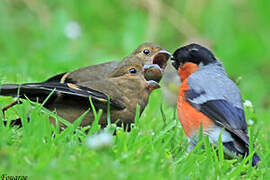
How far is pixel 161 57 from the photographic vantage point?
5.21 metres

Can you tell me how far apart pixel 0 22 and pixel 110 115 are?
255 inches

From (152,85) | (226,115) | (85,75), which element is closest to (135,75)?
(152,85)

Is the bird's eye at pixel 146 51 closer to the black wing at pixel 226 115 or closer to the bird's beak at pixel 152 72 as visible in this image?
the bird's beak at pixel 152 72

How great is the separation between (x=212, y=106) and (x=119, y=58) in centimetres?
467

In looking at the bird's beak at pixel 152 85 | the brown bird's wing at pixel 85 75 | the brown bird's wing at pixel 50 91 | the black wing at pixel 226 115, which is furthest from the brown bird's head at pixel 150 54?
the brown bird's wing at pixel 50 91

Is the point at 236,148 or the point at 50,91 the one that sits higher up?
the point at 50,91

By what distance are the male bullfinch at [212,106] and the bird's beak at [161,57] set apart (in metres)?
0.18

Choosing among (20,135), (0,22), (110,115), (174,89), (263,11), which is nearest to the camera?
(20,135)

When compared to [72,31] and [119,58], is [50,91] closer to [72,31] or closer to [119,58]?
[119,58]

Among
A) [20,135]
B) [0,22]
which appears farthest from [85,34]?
[20,135]

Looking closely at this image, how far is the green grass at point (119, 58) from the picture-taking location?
2951 millimetres

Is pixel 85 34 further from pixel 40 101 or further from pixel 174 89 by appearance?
pixel 40 101

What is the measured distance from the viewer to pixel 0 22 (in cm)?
1002

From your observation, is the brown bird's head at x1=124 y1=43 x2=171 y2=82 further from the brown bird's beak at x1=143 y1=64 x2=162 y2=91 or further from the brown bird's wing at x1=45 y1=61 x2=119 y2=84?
the brown bird's wing at x1=45 y1=61 x2=119 y2=84
